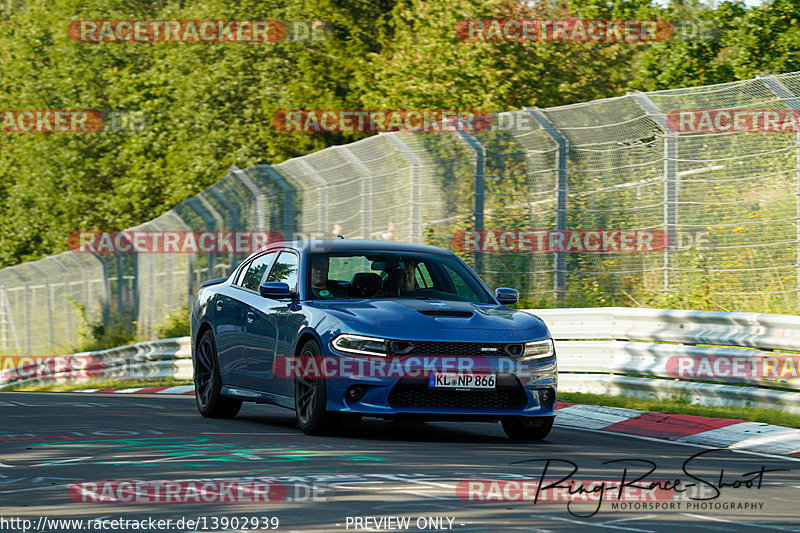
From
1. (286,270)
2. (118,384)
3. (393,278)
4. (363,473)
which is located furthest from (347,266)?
(118,384)

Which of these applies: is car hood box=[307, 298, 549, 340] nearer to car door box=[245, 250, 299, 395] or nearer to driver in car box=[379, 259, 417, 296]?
driver in car box=[379, 259, 417, 296]

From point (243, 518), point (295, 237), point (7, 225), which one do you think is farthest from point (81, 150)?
point (243, 518)

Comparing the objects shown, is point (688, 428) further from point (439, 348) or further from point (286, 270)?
point (286, 270)

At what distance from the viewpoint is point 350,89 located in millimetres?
45281

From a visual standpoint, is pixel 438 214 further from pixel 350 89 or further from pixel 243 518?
pixel 350 89

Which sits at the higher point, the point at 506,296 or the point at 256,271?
the point at 256,271

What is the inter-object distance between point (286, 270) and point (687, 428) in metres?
3.59

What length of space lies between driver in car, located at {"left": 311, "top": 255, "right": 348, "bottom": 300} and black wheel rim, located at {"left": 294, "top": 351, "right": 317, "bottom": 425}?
2.30 feet

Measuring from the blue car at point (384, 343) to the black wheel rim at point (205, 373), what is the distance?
1.28ft

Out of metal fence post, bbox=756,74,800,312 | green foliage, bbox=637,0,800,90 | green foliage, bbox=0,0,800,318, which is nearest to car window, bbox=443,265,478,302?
metal fence post, bbox=756,74,800,312

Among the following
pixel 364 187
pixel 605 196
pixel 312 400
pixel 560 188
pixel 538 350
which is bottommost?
pixel 312 400

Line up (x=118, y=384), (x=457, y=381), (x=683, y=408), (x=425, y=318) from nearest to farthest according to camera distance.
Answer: (x=457, y=381) < (x=425, y=318) < (x=683, y=408) < (x=118, y=384)

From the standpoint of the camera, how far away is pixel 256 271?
478 inches

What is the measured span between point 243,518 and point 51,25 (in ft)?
169
